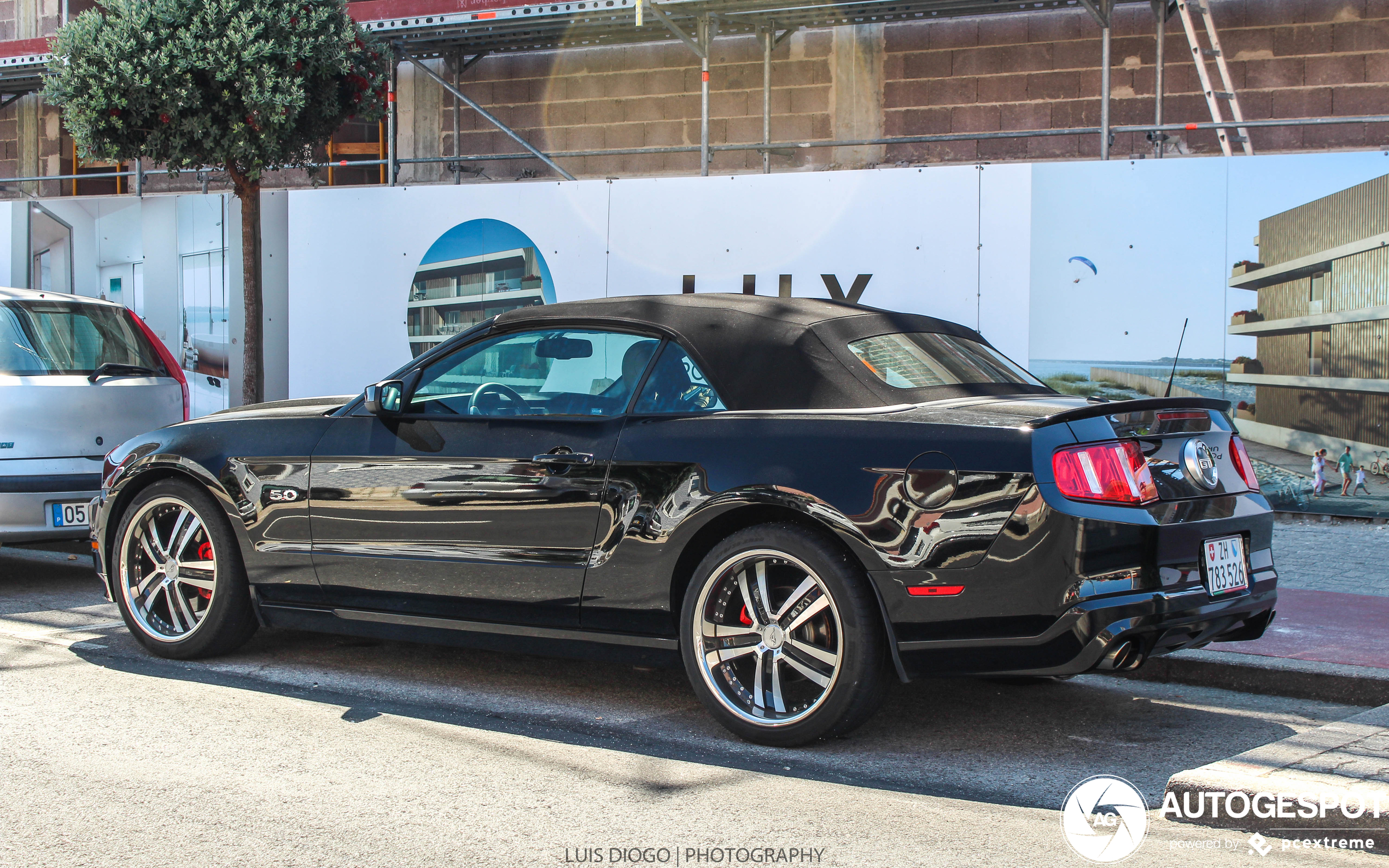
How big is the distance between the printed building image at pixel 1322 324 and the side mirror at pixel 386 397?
678 centimetres

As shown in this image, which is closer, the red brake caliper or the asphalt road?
the asphalt road

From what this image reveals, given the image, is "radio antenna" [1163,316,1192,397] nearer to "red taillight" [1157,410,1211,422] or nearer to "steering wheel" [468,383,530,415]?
"red taillight" [1157,410,1211,422]

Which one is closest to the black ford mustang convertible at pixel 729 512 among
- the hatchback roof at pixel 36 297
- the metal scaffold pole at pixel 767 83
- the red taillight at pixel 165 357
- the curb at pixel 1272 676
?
the curb at pixel 1272 676

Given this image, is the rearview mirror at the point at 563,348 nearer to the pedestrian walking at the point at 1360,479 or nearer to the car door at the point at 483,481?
the car door at the point at 483,481

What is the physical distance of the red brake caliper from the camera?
5.27 meters

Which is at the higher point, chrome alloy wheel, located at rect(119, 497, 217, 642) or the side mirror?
the side mirror

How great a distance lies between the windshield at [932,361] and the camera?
4.37 m

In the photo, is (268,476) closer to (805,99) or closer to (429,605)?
(429,605)

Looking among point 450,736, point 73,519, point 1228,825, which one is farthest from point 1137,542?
point 73,519

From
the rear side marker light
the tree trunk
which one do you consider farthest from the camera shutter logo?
the tree trunk

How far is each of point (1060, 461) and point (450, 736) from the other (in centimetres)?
217

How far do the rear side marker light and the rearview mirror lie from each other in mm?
1584

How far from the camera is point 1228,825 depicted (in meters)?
3.39

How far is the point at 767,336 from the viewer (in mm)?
4414
